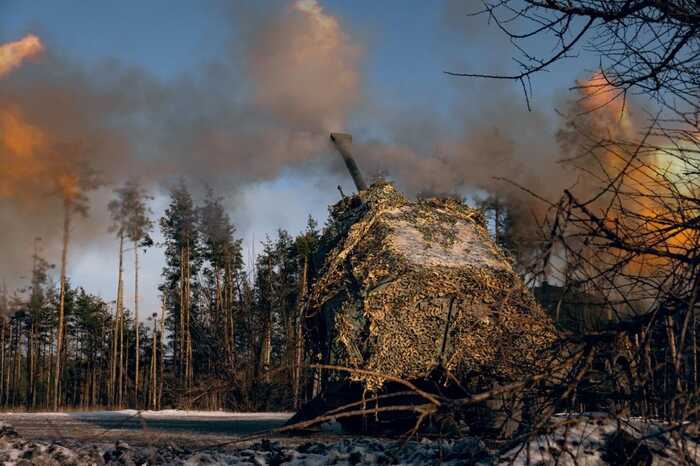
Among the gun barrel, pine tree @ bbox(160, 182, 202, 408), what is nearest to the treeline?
pine tree @ bbox(160, 182, 202, 408)

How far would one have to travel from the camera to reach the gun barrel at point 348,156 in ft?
36.8

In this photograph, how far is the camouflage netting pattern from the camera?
7.75 metres

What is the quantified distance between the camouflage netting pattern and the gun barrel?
72.8 inches

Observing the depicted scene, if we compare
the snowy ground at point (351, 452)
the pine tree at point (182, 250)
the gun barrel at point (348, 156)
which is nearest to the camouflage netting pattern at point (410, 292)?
the snowy ground at point (351, 452)

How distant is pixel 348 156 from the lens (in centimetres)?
1187

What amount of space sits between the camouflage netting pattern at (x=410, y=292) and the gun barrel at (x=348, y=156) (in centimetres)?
185

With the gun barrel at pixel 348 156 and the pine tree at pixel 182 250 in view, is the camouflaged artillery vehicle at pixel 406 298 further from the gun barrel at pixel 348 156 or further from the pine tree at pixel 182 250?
the pine tree at pixel 182 250

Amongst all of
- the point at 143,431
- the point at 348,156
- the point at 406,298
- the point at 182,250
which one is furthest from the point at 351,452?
the point at 182,250

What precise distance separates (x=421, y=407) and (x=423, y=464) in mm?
3012

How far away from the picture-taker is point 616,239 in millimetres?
2820

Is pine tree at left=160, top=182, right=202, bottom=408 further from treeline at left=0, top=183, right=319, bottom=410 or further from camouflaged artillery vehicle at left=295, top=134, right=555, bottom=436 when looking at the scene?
camouflaged artillery vehicle at left=295, top=134, right=555, bottom=436

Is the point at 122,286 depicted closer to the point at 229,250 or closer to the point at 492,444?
the point at 229,250

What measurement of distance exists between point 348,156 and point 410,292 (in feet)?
14.5

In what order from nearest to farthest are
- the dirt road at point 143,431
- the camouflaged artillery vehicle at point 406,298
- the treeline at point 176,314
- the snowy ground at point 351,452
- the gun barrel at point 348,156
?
the snowy ground at point 351,452 < the dirt road at point 143,431 < the camouflaged artillery vehicle at point 406,298 < the gun barrel at point 348,156 < the treeline at point 176,314
